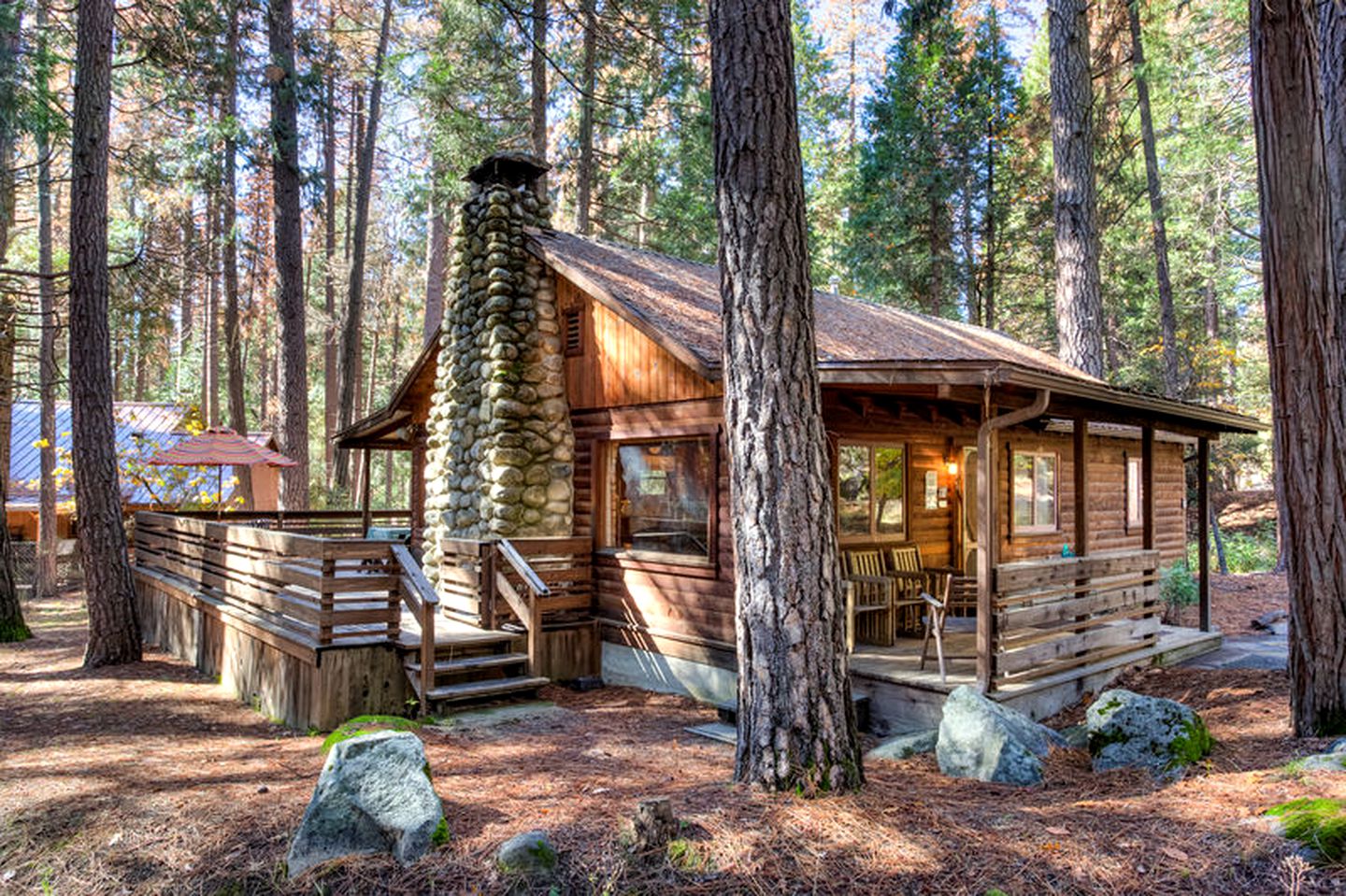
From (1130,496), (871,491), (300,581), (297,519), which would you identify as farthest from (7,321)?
(1130,496)

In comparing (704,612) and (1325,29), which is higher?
(1325,29)

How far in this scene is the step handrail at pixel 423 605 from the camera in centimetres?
717

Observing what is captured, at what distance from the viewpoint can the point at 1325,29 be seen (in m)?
6.45

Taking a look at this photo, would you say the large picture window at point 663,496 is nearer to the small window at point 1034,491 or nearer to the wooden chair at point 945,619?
the wooden chair at point 945,619

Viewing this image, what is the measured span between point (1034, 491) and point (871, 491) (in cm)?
386

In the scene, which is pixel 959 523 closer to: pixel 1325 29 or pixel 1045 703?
pixel 1045 703

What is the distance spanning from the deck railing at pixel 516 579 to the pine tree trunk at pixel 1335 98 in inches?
278

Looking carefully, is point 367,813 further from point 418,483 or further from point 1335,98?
point 418,483

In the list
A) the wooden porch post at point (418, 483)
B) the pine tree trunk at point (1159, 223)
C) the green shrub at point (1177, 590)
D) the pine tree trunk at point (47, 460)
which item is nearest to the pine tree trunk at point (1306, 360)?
the green shrub at point (1177, 590)

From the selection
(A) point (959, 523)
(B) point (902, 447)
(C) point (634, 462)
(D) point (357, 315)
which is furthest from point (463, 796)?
(D) point (357, 315)

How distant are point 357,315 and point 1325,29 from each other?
17.1 m

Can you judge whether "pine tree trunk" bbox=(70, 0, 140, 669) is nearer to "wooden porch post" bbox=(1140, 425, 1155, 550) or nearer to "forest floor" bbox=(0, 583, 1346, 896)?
"forest floor" bbox=(0, 583, 1346, 896)

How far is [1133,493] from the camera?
14750 mm

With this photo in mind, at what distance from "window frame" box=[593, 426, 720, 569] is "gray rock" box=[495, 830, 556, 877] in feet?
15.0
